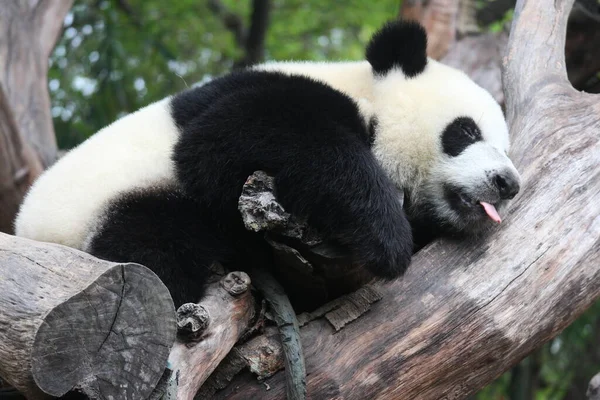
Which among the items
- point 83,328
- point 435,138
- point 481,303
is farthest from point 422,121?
point 83,328

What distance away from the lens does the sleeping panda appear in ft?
7.66

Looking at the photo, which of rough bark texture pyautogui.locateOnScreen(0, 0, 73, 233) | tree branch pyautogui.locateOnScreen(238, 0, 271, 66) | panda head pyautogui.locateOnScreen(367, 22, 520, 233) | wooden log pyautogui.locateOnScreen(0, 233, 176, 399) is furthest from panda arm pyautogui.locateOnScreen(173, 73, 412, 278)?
tree branch pyautogui.locateOnScreen(238, 0, 271, 66)

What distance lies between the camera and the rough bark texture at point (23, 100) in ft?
13.9

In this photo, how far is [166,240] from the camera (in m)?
2.37

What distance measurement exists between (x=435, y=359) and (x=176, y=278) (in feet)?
3.03

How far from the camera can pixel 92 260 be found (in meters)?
1.90

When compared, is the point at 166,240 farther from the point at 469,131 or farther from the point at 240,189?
the point at 469,131

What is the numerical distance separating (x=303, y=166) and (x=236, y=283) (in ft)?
1.51

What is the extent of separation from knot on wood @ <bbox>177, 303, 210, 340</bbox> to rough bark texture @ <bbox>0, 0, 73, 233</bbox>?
104 inches

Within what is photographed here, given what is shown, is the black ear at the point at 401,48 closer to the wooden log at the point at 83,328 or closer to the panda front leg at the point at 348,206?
the panda front leg at the point at 348,206

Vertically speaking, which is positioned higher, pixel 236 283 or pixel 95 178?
pixel 95 178

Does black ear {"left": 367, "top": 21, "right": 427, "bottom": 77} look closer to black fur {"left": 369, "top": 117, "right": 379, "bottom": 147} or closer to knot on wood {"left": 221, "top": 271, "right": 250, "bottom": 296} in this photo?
black fur {"left": 369, "top": 117, "right": 379, "bottom": 147}

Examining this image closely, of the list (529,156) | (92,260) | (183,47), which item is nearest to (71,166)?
(92,260)

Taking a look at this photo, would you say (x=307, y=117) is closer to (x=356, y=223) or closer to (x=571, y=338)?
(x=356, y=223)
